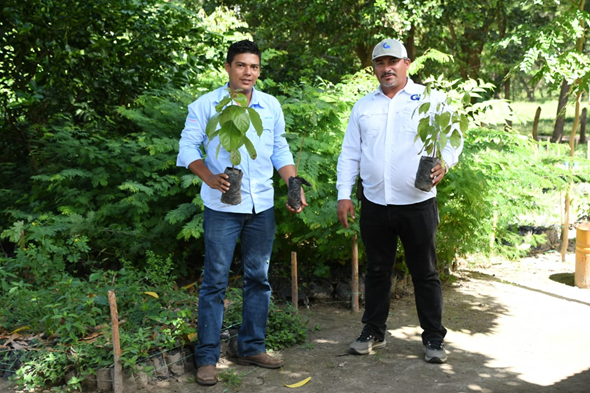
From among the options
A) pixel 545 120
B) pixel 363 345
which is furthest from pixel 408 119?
pixel 545 120

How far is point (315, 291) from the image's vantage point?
6406 millimetres

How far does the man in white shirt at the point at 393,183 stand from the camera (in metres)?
4.51

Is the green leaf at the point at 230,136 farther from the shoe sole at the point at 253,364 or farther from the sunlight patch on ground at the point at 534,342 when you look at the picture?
the sunlight patch on ground at the point at 534,342

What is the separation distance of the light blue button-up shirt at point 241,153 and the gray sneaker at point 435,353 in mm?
1640

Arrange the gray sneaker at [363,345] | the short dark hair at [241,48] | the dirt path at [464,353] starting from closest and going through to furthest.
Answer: the short dark hair at [241,48], the dirt path at [464,353], the gray sneaker at [363,345]

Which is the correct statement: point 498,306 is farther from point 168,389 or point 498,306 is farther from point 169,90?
point 169,90

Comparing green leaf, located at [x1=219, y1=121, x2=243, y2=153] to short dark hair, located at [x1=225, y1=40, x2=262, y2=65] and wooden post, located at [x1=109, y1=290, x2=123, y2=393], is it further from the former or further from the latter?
wooden post, located at [x1=109, y1=290, x2=123, y2=393]

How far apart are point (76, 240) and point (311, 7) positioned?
416 inches

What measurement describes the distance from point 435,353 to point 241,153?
208cm

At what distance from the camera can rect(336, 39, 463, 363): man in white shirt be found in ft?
14.8

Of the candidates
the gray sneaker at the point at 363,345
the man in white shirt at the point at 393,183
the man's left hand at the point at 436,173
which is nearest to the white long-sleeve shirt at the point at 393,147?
the man in white shirt at the point at 393,183

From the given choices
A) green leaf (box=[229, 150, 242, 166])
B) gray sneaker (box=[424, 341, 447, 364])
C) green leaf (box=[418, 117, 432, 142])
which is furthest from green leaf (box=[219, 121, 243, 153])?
gray sneaker (box=[424, 341, 447, 364])

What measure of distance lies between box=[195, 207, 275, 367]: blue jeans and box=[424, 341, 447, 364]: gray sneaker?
1262 mm

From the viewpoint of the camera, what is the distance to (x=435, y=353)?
475 cm
